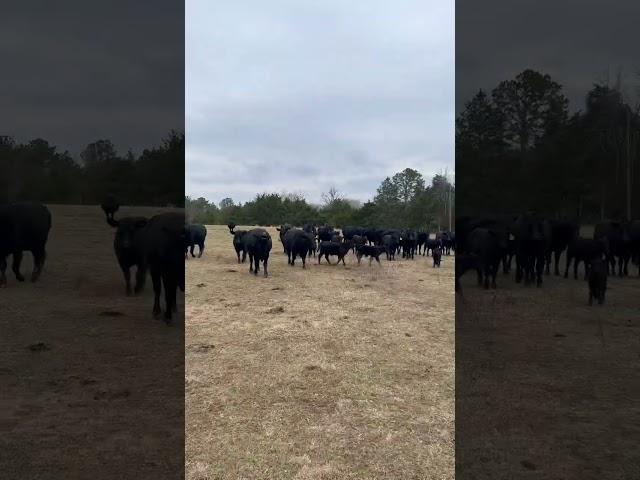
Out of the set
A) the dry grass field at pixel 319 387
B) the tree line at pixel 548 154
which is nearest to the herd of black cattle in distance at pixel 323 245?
the dry grass field at pixel 319 387

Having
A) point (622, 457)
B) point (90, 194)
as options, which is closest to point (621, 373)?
point (622, 457)

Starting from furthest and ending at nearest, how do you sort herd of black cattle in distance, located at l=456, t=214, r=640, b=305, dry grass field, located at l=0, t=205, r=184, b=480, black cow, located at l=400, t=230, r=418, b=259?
1. black cow, located at l=400, t=230, r=418, b=259
2. herd of black cattle in distance, located at l=456, t=214, r=640, b=305
3. dry grass field, located at l=0, t=205, r=184, b=480

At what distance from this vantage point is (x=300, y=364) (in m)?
5.42

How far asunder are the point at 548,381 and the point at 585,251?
28.8 inches

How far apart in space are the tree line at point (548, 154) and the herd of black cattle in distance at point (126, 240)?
166 cm

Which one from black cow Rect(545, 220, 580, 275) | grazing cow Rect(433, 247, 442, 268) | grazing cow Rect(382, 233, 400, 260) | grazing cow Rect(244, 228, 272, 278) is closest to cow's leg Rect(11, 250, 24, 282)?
black cow Rect(545, 220, 580, 275)

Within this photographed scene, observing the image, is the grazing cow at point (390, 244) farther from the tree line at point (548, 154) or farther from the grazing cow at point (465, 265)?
the grazing cow at point (465, 265)

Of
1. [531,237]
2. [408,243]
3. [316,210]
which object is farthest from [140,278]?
[316,210]

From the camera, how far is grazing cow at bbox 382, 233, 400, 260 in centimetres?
1861

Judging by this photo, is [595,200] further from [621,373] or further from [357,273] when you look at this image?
[357,273]

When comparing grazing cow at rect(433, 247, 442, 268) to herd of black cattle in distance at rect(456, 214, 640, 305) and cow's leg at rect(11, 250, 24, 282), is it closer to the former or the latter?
herd of black cattle in distance at rect(456, 214, 640, 305)

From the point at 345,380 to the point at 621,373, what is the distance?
119 inches

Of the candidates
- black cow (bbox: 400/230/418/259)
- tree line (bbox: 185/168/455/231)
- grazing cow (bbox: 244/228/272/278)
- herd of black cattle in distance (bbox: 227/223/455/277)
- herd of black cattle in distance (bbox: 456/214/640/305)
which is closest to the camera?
herd of black cattle in distance (bbox: 456/214/640/305)

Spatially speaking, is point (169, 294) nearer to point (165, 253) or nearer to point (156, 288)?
point (156, 288)
